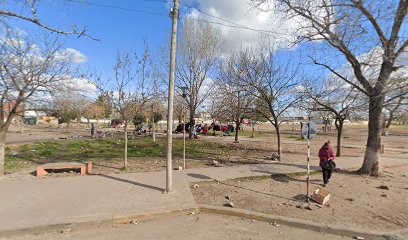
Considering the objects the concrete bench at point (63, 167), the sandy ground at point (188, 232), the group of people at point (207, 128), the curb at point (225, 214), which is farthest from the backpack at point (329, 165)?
the group of people at point (207, 128)

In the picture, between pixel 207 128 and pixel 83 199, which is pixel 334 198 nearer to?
pixel 83 199

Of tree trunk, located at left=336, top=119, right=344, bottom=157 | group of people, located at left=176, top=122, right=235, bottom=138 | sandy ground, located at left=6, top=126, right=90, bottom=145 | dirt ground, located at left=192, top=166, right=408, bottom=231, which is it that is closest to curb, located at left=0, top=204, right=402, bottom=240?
dirt ground, located at left=192, top=166, right=408, bottom=231

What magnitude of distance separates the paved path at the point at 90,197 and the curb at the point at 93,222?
6cm

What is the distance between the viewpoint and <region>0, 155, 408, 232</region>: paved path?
5.05 metres

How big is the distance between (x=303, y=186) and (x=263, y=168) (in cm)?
238

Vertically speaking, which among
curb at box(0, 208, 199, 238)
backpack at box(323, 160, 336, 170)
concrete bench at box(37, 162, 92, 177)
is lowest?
curb at box(0, 208, 199, 238)

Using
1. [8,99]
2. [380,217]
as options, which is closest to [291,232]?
[380,217]

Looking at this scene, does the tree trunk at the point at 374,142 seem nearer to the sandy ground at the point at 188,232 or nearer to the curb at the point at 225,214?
the curb at the point at 225,214

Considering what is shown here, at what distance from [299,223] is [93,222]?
4.30m

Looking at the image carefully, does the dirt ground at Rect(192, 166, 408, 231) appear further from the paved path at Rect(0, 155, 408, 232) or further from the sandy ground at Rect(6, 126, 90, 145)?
the sandy ground at Rect(6, 126, 90, 145)

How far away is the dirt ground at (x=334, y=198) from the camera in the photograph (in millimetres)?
5293

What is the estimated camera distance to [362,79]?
9398 millimetres

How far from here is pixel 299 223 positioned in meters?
4.99

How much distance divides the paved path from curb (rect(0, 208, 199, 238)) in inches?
2.4
